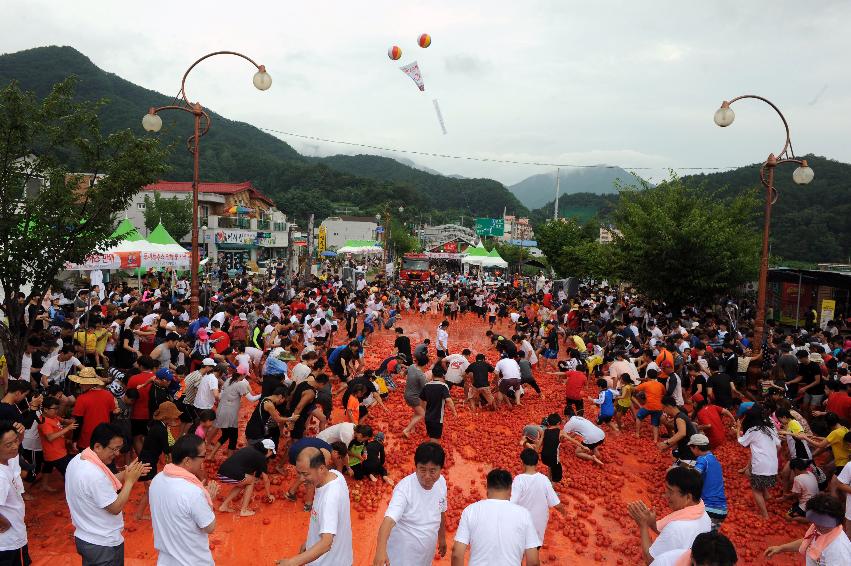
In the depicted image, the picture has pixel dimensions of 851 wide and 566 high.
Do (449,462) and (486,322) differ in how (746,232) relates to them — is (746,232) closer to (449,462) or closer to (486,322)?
(486,322)

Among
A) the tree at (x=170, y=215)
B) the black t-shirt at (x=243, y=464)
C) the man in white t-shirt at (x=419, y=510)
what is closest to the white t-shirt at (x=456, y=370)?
the black t-shirt at (x=243, y=464)

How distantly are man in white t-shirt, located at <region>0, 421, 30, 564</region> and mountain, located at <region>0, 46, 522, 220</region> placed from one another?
51223 mm

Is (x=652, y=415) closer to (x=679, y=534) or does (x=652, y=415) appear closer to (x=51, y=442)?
(x=679, y=534)

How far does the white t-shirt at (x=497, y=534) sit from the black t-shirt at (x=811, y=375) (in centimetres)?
969

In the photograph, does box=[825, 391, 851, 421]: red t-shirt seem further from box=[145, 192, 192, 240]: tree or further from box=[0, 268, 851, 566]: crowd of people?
box=[145, 192, 192, 240]: tree

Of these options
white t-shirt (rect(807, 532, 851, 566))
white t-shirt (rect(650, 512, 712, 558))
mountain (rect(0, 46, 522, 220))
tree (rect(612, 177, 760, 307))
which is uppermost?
mountain (rect(0, 46, 522, 220))

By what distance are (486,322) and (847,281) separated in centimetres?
1326

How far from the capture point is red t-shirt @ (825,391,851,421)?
27.1 ft

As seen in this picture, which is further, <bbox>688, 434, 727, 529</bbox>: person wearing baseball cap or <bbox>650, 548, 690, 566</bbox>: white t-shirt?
<bbox>688, 434, 727, 529</bbox>: person wearing baseball cap

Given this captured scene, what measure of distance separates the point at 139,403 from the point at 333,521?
492 centimetres

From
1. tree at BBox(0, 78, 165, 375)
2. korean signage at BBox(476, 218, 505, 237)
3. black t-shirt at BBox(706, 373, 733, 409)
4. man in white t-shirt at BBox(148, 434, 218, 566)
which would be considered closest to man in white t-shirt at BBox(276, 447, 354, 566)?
man in white t-shirt at BBox(148, 434, 218, 566)

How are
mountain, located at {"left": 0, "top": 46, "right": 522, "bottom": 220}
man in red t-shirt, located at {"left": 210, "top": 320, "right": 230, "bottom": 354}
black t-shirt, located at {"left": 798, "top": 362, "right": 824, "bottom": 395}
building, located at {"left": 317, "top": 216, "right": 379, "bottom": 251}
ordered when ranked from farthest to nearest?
building, located at {"left": 317, "top": 216, "right": 379, "bottom": 251}, mountain, located at {"left": 0, "top": 46, "right": 522, "bottom": 220}, man in red t-shirt, located at {"left": 210, "top": 320, "right": 230, "bottom": 354}, black t-shirt, located at {"left": 798, "top": 362, "right": 824, "bottom": 395}

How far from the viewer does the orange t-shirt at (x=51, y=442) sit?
6133 millimetres

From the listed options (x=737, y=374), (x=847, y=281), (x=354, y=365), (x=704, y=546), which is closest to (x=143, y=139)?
(x=354, y=365)
